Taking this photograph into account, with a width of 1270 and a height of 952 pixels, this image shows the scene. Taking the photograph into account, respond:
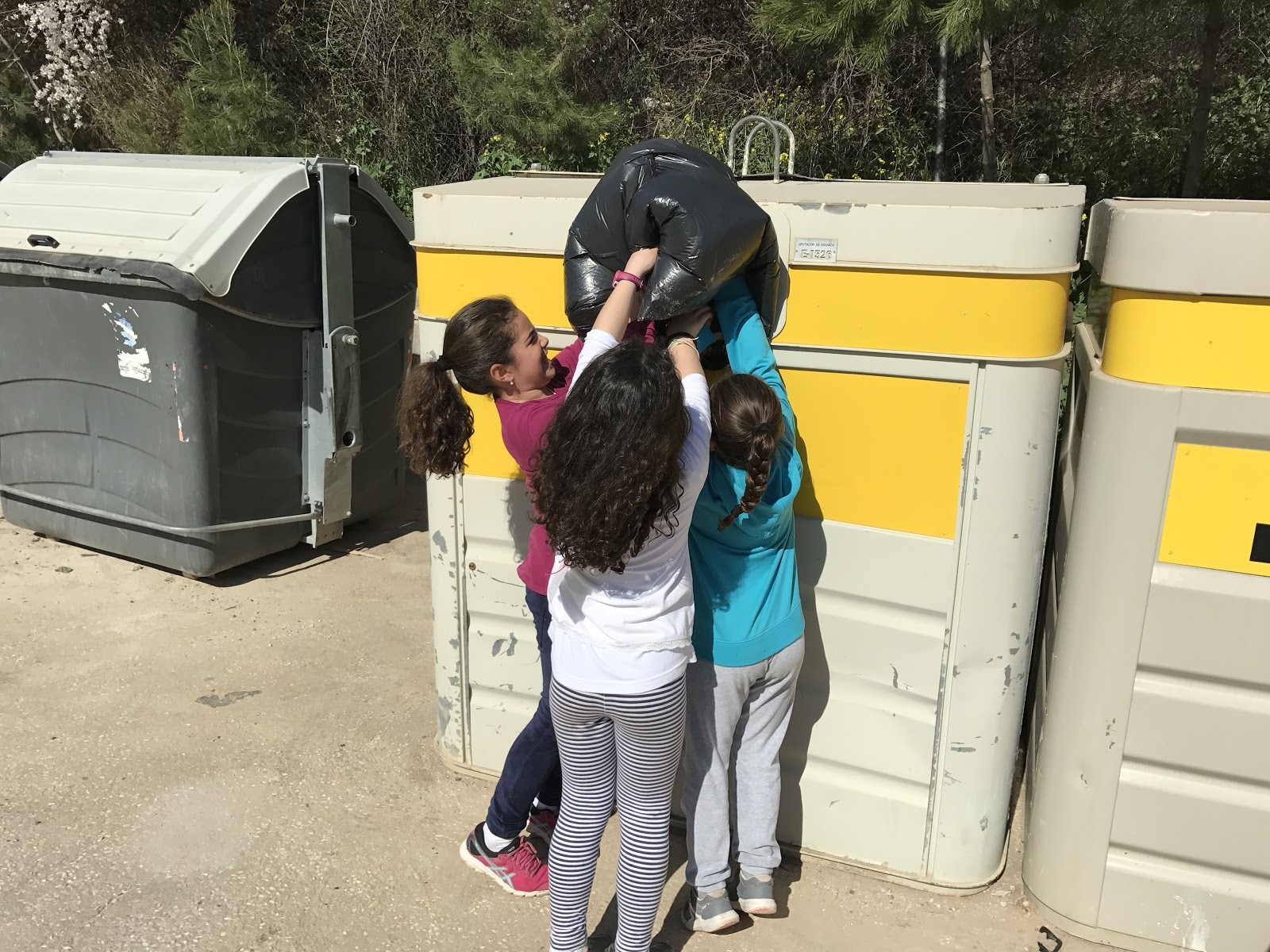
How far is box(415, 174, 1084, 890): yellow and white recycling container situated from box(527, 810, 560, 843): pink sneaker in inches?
23.4

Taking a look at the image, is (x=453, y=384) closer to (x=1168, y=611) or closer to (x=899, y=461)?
(x=899, y=461)

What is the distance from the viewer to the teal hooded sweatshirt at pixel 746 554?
208 centimetres

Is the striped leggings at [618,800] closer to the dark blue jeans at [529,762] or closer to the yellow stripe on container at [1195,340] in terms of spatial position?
the dark blue jeans at [529,762]

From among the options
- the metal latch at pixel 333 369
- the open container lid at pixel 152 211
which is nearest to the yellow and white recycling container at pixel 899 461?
the open container lid at pixel 152 211

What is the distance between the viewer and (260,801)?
9.11 ft

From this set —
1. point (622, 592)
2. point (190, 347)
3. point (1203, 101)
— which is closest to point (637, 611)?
point (622, 592)

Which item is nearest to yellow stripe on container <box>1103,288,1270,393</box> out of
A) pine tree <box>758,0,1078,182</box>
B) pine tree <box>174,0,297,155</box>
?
pine tree <box>758,0,1078,182</box>

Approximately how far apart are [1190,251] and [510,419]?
131 cm

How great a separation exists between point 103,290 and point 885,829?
10.9ft

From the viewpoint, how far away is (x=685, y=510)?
1859 mm

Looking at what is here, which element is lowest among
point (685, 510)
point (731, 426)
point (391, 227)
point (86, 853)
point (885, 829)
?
point (86, 853)

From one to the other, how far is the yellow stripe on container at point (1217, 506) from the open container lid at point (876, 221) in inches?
17.9

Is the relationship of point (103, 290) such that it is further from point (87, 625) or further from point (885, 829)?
point (885, 829)

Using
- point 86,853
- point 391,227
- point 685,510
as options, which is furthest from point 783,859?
point 391,227
